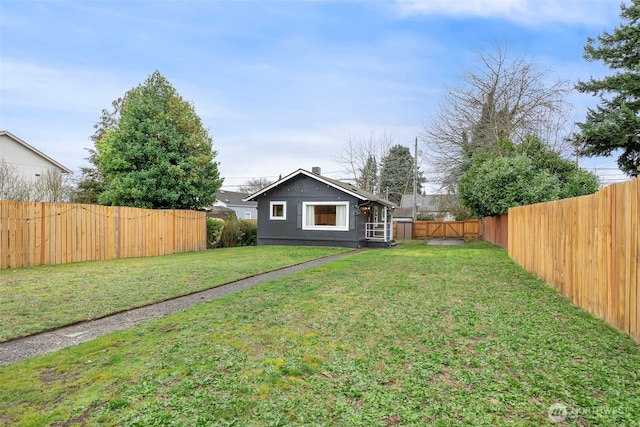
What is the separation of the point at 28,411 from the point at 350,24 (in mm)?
12910

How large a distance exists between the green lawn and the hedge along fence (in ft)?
25.5

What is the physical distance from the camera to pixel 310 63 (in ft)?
48.8

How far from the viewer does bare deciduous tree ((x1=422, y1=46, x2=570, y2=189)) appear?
863 inches

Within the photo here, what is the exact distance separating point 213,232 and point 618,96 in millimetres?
19662

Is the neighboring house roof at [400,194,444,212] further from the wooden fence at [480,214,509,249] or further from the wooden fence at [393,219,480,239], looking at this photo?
the wooden fence at [480,214,509,249]

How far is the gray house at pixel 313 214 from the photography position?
59.5 feet

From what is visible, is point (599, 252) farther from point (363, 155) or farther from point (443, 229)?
point (363, 155)

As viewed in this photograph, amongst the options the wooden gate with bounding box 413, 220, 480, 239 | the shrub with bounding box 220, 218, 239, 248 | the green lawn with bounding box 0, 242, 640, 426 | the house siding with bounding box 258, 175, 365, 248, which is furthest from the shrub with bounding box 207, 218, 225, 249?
the wooden gate with bounding box 413, 220, 480, 239

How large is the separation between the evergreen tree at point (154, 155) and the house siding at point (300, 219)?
142 inches

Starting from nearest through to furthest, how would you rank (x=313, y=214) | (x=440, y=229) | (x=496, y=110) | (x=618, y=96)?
(x=618, y=96)
(x=313, y=214)
(x=496, y=110)
(x=440, y=229)

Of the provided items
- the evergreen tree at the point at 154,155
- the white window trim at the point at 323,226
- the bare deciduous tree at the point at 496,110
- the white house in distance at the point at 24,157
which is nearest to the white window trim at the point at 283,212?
the white window trim at the point at 323,226

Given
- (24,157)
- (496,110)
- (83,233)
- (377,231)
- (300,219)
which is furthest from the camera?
(24,157)

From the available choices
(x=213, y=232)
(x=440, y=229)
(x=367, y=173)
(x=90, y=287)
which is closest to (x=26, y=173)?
(x=213, y=232)

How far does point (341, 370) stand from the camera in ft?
10.5
